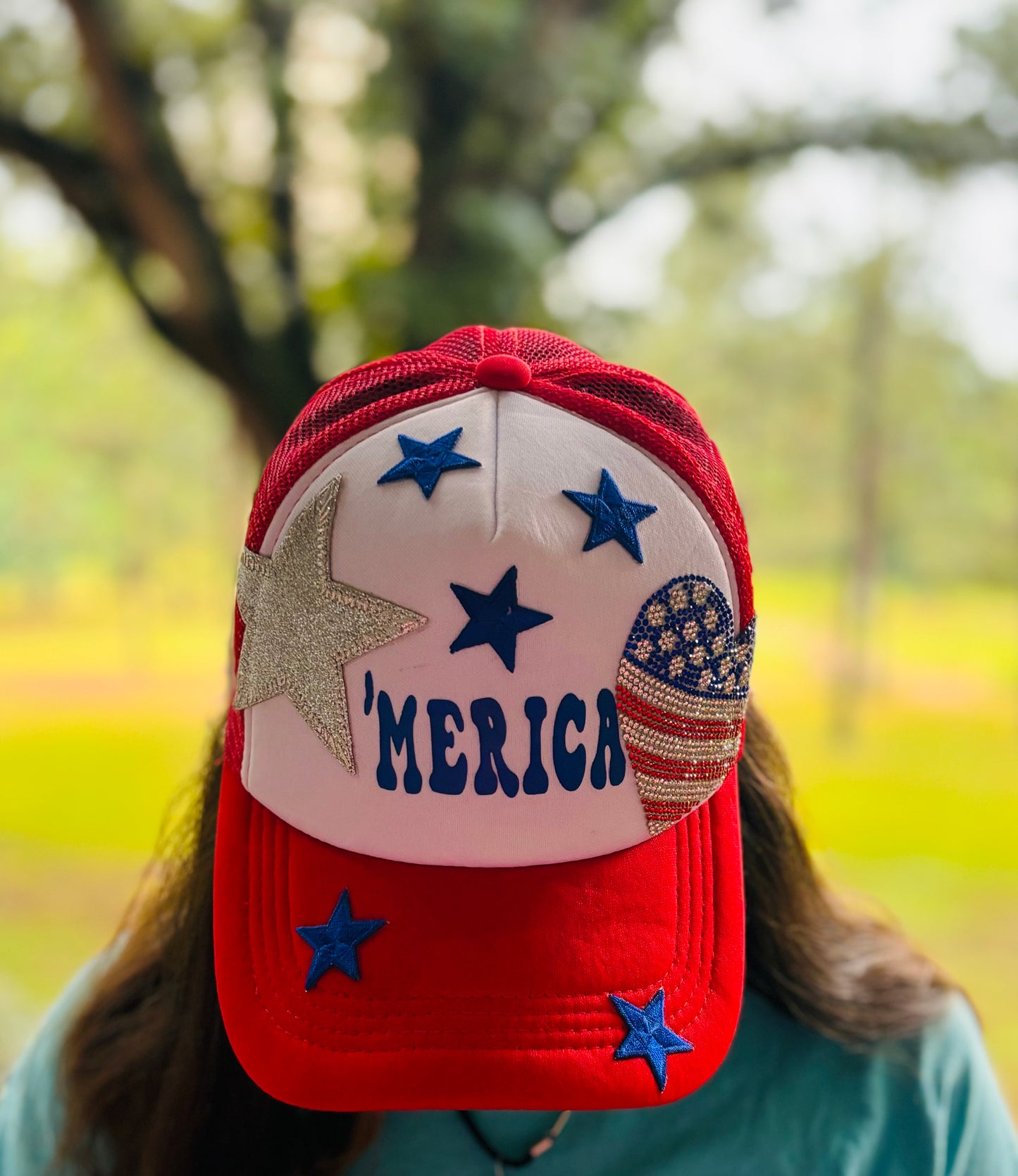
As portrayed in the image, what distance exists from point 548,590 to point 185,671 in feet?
11.8

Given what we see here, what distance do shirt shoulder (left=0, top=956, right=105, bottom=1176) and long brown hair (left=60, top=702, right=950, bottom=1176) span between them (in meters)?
0.02

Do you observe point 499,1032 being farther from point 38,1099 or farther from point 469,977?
point 38,1099

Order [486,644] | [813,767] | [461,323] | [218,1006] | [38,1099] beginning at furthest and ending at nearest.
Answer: [813,767], [461,323], [38,1099], [218,1006], [486,644]

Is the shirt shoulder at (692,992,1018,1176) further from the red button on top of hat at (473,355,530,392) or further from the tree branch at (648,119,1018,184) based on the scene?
the tree branch at (648,119,1018,184)

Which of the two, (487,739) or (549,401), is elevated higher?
(549,401)

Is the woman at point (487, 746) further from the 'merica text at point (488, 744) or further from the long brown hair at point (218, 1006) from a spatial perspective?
the long brown hair at point (218, 1006)

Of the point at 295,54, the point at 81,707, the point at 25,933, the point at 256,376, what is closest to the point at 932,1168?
the point at 256,376

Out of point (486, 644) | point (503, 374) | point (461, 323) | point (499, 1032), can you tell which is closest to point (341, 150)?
point (461, 323)

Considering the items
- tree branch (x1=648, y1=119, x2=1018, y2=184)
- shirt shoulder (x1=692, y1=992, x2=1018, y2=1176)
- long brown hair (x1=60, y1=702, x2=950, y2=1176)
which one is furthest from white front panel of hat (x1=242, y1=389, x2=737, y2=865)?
tree branch (x1=648, y1=119, x2=1018, y2=184)

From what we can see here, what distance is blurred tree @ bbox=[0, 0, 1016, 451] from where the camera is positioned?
2107 mm

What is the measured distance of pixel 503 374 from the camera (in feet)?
1.81

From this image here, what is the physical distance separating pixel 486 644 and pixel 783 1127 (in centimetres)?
47

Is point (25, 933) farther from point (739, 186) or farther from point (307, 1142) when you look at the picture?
point (739, 186)

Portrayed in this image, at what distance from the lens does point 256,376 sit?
2.39 metres
